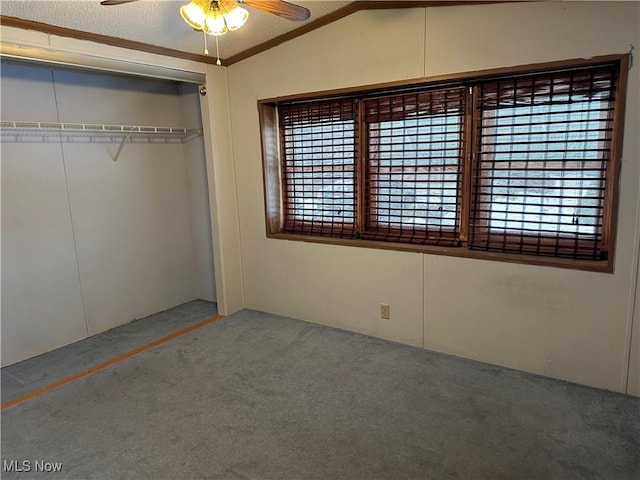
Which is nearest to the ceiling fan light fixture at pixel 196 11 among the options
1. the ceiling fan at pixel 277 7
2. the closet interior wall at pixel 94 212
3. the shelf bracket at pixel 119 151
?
the ceiling fan at pixel 277 7

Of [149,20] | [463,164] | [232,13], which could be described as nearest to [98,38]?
[149,20]

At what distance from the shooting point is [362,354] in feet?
10.2

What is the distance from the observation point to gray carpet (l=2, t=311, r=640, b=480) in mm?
1979

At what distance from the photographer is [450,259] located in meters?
2.95

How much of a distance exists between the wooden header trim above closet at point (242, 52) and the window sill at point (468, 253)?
157cm

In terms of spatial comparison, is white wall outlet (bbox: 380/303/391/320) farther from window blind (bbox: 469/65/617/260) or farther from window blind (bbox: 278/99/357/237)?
window blind (bbox: 469/65/617/260)

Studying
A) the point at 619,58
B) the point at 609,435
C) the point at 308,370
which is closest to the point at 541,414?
the point at 609,435

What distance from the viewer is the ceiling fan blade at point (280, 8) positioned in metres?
1.94

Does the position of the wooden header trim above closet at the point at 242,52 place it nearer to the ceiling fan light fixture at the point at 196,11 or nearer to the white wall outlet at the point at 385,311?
the ceiling fan light fixture at the point at 196,11

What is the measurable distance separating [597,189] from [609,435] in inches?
53.0

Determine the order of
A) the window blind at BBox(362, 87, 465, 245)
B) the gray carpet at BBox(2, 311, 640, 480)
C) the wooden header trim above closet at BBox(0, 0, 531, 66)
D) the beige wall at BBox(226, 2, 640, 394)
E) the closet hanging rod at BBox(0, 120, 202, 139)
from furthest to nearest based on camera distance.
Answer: the closet hanging rod at BBox(0, 120, 202, 139) → the window blind at BBox(362, 87, 465, 245) → the wooden header trim above closet at BBox(0, 0, 531, 66) → the beige wall at BBox(226, 2, 640, 394) → the gray carpet at BBox(2, 311, 640, 480)

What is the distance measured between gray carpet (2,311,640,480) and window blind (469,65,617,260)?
0.92 metres

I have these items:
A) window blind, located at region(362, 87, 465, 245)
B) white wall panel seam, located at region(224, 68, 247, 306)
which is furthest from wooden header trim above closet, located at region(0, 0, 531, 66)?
window blind, located at region(362, 87, 465, 245)

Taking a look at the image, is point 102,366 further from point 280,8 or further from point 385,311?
point 280,8
